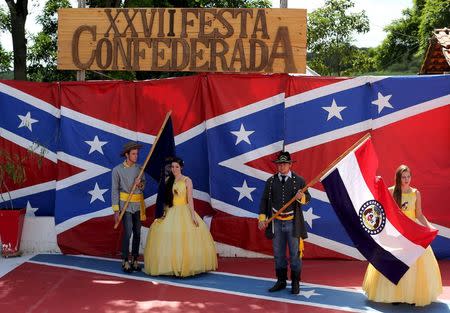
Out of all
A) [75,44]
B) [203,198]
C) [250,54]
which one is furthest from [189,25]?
[203,198]

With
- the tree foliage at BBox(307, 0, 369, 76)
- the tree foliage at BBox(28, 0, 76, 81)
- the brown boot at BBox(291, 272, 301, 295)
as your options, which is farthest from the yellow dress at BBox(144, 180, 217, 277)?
the tree foliage at BBox(307, 0, 369, 76)

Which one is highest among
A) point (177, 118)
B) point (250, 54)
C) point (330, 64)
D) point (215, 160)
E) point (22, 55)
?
point (330, 64)

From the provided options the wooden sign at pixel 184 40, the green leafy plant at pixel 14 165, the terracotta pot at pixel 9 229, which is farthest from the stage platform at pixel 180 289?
the wooden sign at pixel 184 40

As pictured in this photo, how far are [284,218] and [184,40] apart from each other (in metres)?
3.70

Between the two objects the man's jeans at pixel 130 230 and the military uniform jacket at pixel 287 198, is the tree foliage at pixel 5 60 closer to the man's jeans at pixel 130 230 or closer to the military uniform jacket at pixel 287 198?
the man's jeans at pixel 130 230

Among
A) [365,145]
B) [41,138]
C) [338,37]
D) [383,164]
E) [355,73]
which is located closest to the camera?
[365,145]

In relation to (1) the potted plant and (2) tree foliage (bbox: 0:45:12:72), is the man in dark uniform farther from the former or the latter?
(2) tree foliage (bbox: 0:45:12:72)

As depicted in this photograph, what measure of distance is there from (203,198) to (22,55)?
860cm

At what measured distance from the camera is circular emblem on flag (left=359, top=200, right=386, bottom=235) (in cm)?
639

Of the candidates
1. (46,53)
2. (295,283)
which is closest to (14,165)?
(295,283)

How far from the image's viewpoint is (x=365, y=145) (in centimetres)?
668

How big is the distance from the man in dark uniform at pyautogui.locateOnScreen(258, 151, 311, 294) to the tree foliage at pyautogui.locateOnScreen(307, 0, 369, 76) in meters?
25.0

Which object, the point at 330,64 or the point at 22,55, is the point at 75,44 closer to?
the point at 22,55

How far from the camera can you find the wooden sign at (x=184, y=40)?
29.2 ft
